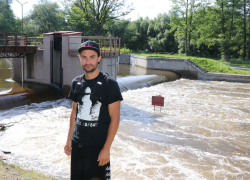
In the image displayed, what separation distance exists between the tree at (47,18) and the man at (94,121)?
5632cm

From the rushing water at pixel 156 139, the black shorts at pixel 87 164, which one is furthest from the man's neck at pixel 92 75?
the rushing water at pixel 156 139

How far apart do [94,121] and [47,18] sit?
5986 cm

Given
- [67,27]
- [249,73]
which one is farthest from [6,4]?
[249,73]

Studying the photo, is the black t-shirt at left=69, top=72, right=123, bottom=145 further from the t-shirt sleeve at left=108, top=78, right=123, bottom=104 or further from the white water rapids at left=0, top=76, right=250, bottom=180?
the white water rapids at left=0, top=76, right=250, bottom=180

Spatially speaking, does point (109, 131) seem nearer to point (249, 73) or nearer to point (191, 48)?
point (249, 73)

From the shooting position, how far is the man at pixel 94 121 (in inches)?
106

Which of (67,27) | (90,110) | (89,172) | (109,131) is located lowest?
(89,172)

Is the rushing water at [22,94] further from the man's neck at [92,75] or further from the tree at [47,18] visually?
the tree at [47,18]

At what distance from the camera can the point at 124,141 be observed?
9.27 m

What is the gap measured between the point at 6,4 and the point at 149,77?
2221 inches

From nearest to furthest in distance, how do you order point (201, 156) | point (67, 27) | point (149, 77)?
1. point (201, 156)
2. point (149, 77)
3. point (67, 27)

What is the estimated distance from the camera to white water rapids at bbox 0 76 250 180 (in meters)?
7.09

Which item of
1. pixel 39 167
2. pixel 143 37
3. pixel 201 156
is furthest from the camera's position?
pixel 143 37

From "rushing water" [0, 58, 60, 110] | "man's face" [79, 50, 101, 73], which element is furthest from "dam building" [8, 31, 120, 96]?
"man's face" [79, 50, 101, 73]
